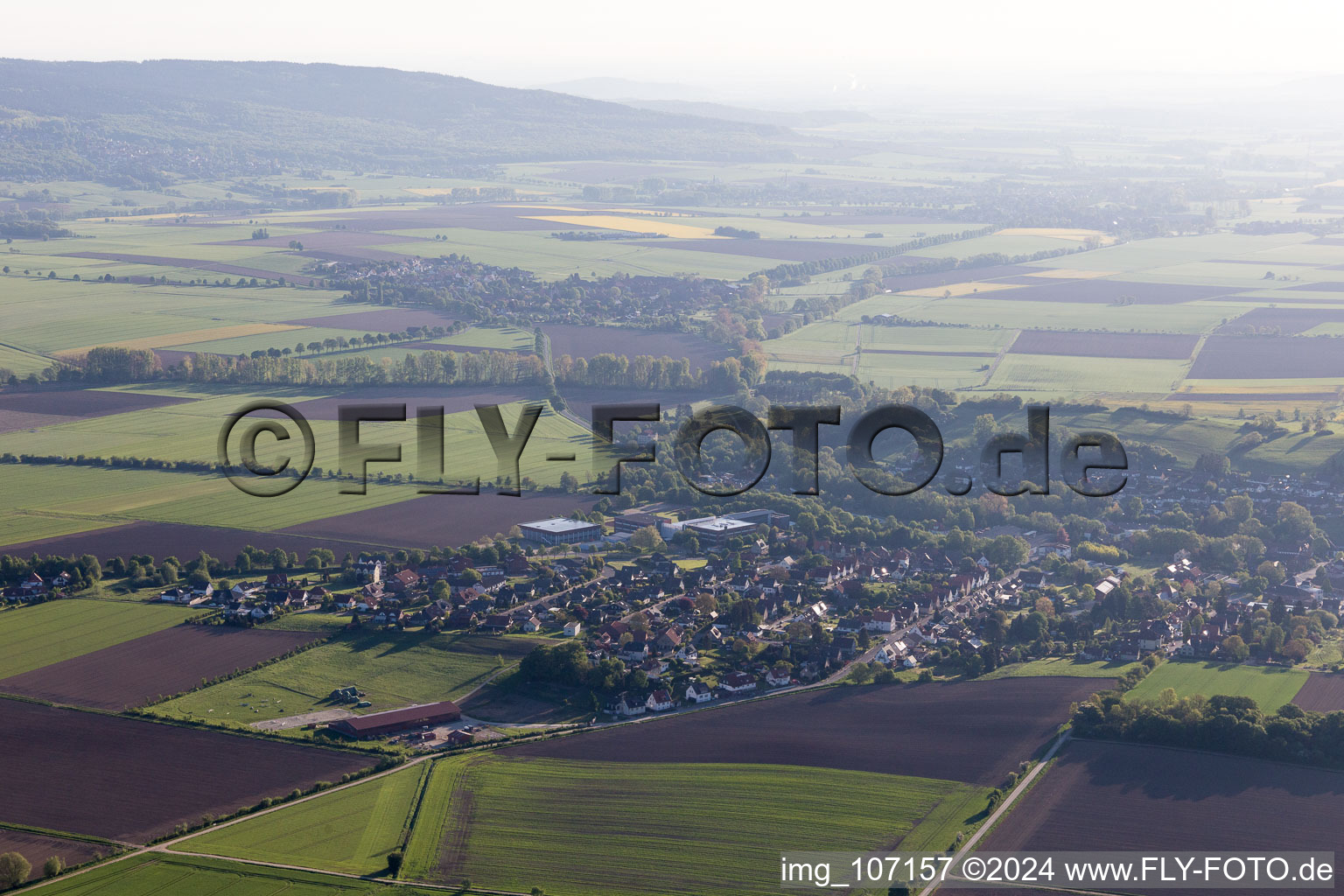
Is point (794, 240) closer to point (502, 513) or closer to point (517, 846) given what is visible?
point (502, 513)

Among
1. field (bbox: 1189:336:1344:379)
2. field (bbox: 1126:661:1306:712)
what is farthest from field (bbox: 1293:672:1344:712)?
field (bbox: 1189:336:1344:379)

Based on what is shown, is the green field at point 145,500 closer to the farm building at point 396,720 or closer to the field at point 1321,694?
the farm building at point 396,720

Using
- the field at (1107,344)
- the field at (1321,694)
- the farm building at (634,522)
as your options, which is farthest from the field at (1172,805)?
the field at (1107,344)

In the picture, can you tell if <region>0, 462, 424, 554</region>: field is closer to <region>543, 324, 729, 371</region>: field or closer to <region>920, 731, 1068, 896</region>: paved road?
<region>543, 324, 729, 371</region>: field

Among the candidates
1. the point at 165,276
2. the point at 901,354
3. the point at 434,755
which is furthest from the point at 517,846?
the point at 165,276

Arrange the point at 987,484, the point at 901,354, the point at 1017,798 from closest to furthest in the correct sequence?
the point at 1017,798, the point at 987,484, the point at 901,354

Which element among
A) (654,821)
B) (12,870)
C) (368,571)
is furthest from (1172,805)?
(368,571)

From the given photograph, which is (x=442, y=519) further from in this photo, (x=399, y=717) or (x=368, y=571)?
(x=399, y=717)
